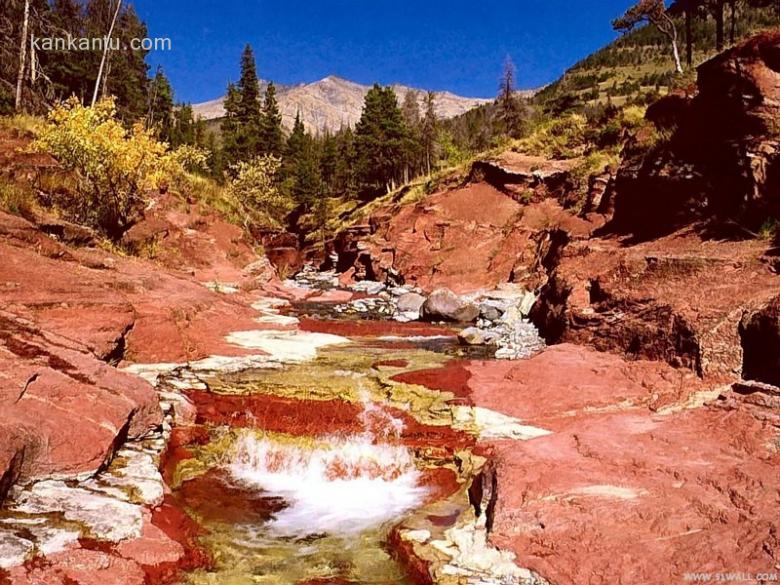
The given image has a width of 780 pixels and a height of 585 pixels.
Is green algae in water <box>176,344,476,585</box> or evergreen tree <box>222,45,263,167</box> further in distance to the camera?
Answer: evergreen tree <box>222,45,263,167</box>

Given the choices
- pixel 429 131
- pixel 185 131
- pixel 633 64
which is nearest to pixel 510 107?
pixel 429 131

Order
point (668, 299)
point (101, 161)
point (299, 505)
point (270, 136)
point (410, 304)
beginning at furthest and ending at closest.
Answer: point (270, 136) < point (410, 304) < point (101, 161) < point (668, 299) < point (299, 505)

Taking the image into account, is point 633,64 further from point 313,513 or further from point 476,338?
point 313,513

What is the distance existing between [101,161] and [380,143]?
1693 inches

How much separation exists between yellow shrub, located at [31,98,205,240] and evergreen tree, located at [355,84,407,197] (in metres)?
39.9

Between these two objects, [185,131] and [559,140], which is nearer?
[559,140]

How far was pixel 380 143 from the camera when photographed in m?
59.4

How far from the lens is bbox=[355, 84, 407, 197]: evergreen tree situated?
59469 mm

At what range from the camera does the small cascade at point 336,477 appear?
22.5ft

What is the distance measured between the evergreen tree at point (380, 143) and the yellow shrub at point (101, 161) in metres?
39.9

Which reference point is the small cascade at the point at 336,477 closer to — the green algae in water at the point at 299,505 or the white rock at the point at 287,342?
the green algae in water at the point at 299,505

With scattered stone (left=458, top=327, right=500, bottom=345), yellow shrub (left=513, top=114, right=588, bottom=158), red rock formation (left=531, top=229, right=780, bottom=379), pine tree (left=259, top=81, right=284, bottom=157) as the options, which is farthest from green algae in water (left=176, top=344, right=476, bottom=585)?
pine tree (left=259, top=81, right=284, bottom=157)

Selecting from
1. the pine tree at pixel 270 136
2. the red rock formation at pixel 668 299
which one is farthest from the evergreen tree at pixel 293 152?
the red rock formation at pixel 668 299

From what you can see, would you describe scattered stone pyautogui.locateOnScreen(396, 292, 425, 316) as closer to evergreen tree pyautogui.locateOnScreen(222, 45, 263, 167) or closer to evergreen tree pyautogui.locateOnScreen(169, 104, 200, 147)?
evergreen tree pyautogui.locateOnScreen(169, 104, 200, 147)
